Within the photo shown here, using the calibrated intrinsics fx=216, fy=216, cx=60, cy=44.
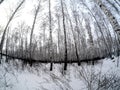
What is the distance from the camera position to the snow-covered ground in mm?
6453

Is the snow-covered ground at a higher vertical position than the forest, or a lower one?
lower

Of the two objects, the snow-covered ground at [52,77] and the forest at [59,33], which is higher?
the forest at [59,33]

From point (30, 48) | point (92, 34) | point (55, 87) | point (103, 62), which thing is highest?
point (92, 34)

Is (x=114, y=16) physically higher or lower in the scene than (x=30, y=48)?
higher

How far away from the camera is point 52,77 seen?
651 centimetres

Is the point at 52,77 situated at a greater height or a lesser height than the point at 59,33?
lesser

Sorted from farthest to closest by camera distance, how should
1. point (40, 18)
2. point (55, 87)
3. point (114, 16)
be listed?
point (114, 16) → point (40, 18) → point (55, 87)

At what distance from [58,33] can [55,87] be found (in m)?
1.64

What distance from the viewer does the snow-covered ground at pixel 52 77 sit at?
6453 millimetres

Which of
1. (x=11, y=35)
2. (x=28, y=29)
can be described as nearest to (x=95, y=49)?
(x=28, y=29)

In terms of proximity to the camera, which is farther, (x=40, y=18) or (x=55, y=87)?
(x=40, y=18)

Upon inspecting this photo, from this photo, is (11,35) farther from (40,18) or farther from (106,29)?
(106,29)

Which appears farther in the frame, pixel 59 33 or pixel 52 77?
pixel 59 33

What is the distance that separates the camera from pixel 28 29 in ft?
22.1
